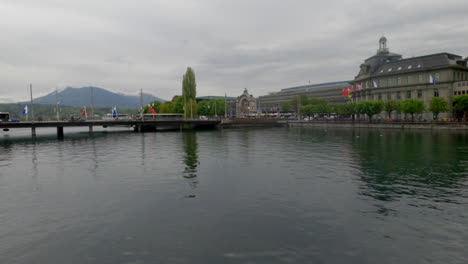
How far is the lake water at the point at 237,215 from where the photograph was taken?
1177cm

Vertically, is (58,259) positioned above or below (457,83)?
below

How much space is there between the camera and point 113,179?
82.9 ft

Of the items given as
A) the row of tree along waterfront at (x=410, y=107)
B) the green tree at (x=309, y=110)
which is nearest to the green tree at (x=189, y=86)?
the green tree at (x=309, y=110)

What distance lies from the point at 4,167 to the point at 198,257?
31.8 m

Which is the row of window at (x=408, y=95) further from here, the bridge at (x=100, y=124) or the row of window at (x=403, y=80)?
the bridge at (x=100, y=124)

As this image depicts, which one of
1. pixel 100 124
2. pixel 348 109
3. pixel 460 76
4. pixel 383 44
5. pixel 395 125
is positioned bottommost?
pixel 395 125

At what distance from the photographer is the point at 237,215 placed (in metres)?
16.0

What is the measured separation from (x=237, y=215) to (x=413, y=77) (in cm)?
13196

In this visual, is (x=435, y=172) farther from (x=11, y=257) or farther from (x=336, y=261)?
(x=11, y=257)

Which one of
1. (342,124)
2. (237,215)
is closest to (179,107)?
(342,124)

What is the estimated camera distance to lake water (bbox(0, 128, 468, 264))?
1177cm

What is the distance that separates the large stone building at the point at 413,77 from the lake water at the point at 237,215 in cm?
9301

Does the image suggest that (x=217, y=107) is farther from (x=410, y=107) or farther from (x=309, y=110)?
(x=410, y=107)

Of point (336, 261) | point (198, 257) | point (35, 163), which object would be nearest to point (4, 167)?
point (35, 163)
